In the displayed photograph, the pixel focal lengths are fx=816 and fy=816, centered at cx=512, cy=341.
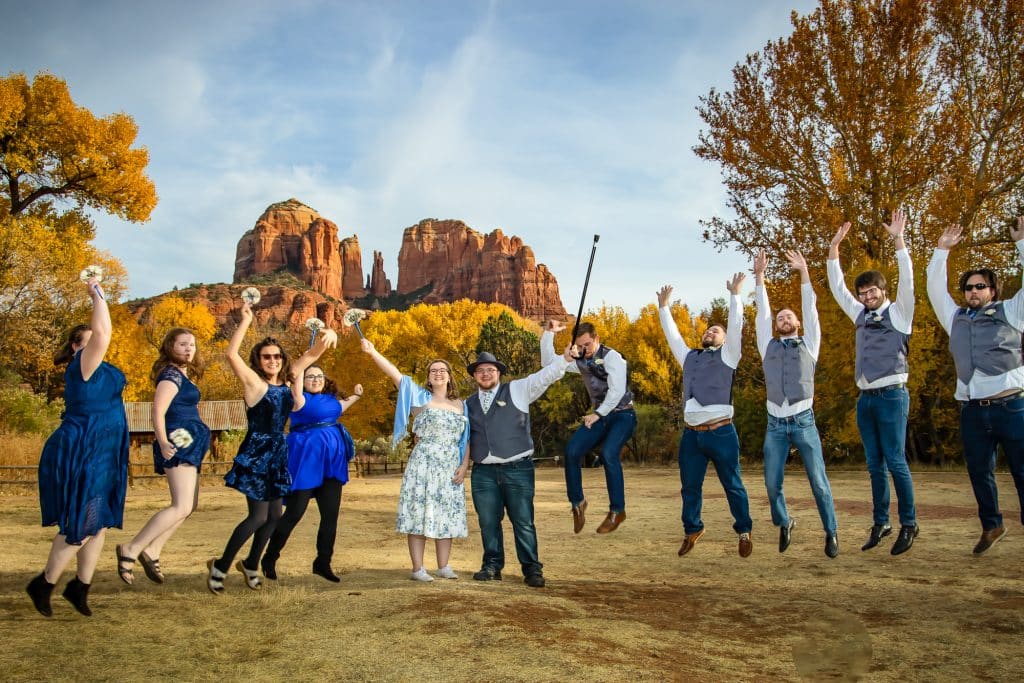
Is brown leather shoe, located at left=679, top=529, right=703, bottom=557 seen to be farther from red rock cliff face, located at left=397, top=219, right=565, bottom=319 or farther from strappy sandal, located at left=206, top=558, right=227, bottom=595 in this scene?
red rock cliff face, located at left=397, top=219, right=565, bottom=319

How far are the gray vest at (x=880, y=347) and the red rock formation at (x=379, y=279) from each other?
149158 millimetres

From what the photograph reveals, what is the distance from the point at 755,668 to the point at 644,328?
111ft

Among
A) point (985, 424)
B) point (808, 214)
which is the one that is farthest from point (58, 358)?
point (808, 214)

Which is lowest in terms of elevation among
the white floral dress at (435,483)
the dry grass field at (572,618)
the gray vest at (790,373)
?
the dry grass field at (572,618)

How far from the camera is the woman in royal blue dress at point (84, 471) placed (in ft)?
18.6

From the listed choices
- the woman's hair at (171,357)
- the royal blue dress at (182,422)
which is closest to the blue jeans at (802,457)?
the royal blue dress at (182,422)

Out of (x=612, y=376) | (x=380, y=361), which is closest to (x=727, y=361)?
(x=612, y=376)

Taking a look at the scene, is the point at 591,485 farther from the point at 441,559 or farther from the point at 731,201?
the point at 441,559

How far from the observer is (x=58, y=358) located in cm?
602

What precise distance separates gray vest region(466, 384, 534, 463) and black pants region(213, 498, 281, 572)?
1784 millimetres

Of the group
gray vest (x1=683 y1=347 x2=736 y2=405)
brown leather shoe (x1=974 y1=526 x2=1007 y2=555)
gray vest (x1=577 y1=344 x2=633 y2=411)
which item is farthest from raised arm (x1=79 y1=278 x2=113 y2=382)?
brown leather shoe (x1=974 y1=526 x2=1007 y2=555)

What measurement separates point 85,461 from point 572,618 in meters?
3.62

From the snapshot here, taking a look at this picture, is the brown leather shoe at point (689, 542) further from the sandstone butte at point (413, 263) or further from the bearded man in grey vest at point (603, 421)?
the sandstone butte at point (413, 263)

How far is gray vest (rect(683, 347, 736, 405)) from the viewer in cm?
751
